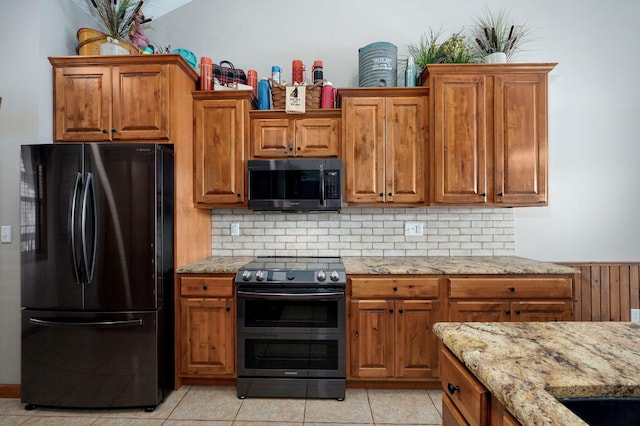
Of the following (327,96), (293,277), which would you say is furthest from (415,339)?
(327,96)

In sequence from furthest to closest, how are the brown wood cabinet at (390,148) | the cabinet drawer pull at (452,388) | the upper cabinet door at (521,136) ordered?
the brown wood cabinet at (390,148) → the upper cabinet door at (521,136) → the cabinet drawer pull at (452,388)

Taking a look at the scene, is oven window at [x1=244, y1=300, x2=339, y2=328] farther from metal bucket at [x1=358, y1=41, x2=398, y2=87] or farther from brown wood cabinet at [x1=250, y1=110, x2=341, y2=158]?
metal bucket at [x1=358, y1=41, x2=398, y2=87]

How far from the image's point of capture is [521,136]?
258 centimetres

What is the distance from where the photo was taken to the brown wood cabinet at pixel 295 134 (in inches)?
109

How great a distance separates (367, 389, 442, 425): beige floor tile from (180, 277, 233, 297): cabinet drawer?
52.8 inches

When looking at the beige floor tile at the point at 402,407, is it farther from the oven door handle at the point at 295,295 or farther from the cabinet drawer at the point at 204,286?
the cabinet drawer at the point at 204,286

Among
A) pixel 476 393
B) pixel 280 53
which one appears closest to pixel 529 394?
pixel 476 393

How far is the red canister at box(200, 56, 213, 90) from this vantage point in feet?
8.96

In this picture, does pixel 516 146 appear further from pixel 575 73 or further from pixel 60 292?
pixel 60 292

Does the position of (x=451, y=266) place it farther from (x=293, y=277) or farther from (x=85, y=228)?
(x=85, y=228)

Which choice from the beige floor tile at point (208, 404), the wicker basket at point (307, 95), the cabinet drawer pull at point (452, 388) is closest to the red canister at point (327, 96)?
the wicker basket at point (307, 95)

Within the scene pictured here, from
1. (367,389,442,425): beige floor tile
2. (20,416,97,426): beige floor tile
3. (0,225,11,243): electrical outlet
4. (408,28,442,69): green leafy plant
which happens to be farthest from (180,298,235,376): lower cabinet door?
(408,28,442,69): green leafy plant

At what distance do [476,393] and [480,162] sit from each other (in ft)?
7.02

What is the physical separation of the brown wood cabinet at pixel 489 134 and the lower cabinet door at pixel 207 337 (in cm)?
192
